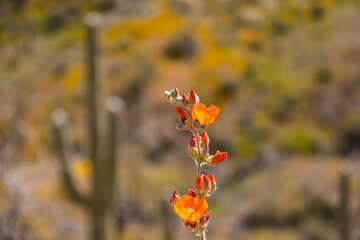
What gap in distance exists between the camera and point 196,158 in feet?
4.15

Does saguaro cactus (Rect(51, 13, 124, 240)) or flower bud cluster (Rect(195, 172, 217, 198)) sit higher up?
saguaro cactus (Rect(51, 13, 124, 240))

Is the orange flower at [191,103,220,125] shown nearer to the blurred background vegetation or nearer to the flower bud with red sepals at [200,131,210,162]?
the flower bud with red sepals at [200,131,210,162]

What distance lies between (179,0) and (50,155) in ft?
23.5

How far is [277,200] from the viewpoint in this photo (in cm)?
1472

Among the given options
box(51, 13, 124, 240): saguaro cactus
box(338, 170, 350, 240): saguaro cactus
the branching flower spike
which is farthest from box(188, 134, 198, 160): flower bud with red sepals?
box(51, 13, 124, 240): saguaro cactus

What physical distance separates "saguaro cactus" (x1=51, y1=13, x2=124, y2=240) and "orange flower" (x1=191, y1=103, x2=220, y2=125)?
20.9 feet

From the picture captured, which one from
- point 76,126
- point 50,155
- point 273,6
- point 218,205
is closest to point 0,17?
point 273,6

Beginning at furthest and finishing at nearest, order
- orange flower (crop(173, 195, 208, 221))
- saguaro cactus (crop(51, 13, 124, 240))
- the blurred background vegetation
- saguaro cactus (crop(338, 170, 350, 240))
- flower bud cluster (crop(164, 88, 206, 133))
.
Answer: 1. the blurred background vegetation
2. saguaro cactus (crop(51, 13, 124, 240))
3. saguaro cactus (crop(338, 170, 350, 240))
4. flower bud cluster (crop(164, 88, 206, 133))
5. orange flower (crop(173, 195, 208, 221))

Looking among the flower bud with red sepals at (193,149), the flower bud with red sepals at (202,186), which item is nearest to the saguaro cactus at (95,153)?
the flower bud with red sepals at (193,149)

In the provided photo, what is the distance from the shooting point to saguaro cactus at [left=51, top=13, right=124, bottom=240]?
7.29m

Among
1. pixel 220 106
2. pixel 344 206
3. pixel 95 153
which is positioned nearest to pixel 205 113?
pixel 344 206

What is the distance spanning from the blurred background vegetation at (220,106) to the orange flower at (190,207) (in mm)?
7520

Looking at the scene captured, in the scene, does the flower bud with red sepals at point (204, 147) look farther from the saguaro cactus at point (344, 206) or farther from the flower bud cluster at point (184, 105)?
the saguaro cactus at point (344, 206)

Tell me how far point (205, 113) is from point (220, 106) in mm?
17320
